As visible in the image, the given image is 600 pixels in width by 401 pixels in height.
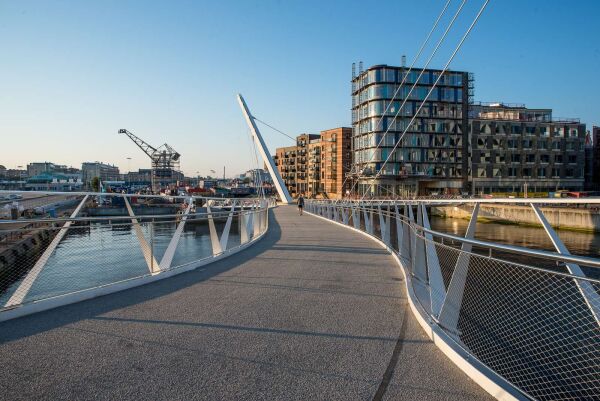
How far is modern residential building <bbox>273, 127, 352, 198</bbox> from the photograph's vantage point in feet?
292

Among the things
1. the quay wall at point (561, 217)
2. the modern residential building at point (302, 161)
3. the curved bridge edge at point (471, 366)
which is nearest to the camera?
the curved bridge edge at point (471, 366)

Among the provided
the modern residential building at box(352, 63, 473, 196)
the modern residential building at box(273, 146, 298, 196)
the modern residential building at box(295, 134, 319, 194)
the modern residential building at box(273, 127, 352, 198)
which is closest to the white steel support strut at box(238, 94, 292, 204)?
the modern residential building at box(352, 63, 473, 196)

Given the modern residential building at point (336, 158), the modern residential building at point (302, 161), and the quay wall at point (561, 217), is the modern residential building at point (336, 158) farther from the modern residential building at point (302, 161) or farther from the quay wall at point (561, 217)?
the quay wall at point (561, 217)

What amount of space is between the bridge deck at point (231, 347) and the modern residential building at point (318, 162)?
236 feet

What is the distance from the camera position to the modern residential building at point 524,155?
66750mm

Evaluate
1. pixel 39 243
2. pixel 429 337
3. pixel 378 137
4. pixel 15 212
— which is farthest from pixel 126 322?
pixel 378 137

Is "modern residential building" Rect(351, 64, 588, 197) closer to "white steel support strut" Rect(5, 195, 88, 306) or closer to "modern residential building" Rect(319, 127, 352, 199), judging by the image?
"modern residential building" Rect(319, 127, 352, 199)

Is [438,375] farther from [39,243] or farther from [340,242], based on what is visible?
[340,242]

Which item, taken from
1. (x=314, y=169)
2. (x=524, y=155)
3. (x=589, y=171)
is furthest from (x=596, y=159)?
(x=314, y=169)

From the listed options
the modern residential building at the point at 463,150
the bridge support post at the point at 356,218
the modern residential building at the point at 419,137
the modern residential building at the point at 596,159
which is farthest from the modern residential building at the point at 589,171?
the bridge support post at the point at 356,218

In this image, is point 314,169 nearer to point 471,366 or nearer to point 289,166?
point 289,166

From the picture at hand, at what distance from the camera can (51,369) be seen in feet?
10.7

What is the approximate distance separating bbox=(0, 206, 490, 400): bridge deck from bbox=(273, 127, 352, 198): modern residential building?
7207cm

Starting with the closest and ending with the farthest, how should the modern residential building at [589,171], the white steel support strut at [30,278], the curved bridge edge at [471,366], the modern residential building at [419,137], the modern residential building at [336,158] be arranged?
the curved bridge edge at [471,366]
the white steel support strut at [30,278]
the modern residential building at [419,137]
the modern residential building at [589,171]
the modern residential building at [336,158]
